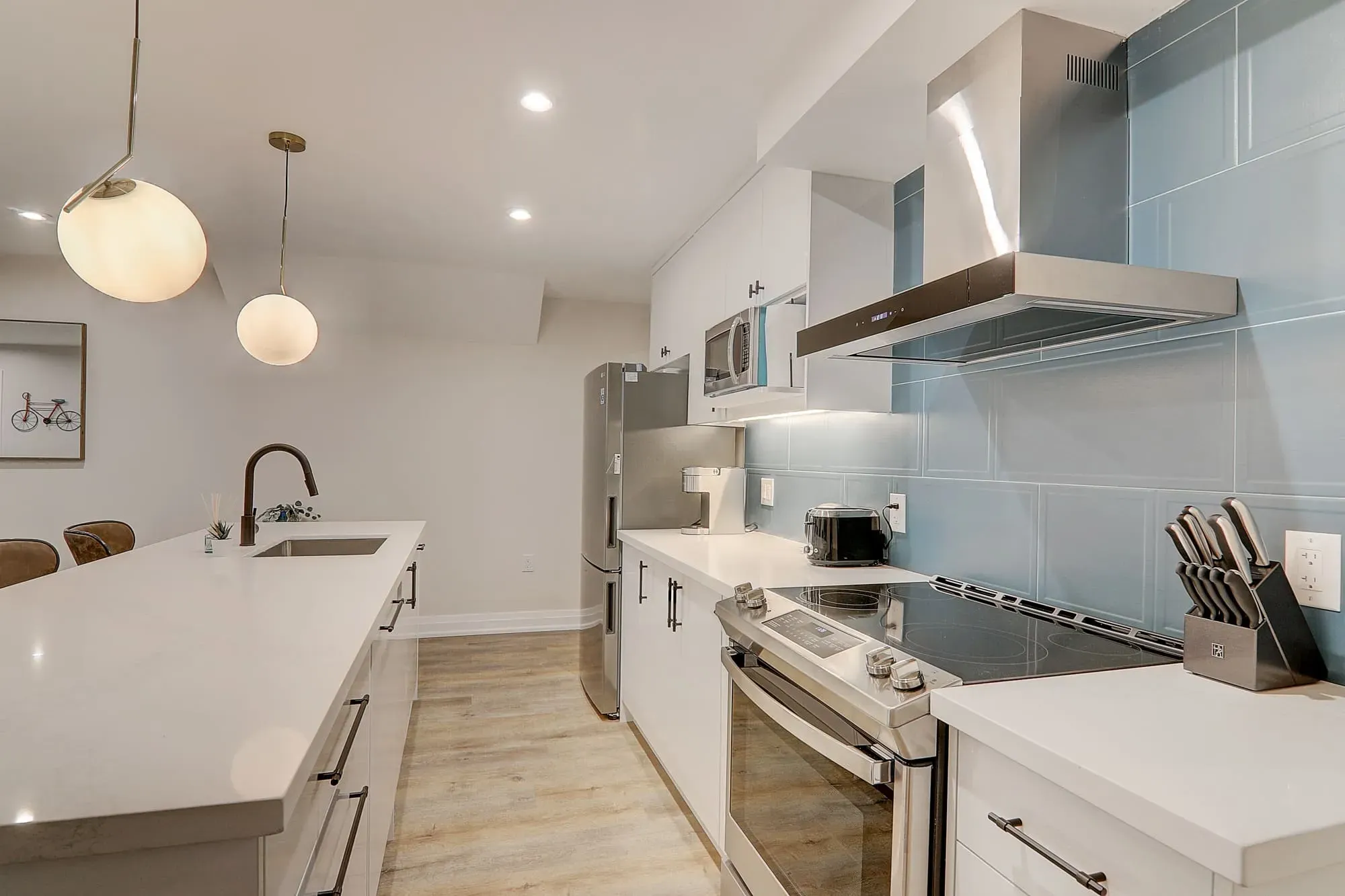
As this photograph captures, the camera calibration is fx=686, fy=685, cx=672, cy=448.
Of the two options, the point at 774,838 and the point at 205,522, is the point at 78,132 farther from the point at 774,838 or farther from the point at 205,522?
the point at 774,838

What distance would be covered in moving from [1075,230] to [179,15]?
227cm

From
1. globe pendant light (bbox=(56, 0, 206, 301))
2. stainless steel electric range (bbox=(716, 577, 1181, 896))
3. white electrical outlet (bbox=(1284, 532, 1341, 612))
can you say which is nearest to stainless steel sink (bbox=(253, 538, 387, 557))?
globe pendant light (bbox=(56, 0, 206, 301))

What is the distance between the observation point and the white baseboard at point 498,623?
4.63m

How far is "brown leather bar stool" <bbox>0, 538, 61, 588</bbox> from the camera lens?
2.28 metres

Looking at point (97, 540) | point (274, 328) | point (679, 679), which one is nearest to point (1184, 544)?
point (679, 679)

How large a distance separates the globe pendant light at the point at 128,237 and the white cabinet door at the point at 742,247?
5.79 ft

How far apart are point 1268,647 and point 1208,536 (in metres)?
0.18

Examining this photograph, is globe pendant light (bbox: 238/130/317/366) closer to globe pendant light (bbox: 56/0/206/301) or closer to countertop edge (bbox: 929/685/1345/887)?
globe pendant light (bbox: 56/0/206/301)

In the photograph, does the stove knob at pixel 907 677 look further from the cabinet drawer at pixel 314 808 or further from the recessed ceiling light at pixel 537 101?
the recessed ceiling light at pixel 537 101

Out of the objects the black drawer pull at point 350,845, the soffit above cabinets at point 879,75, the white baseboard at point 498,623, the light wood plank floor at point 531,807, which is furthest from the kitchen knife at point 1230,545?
the white baseboard at point 498,623

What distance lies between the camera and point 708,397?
9.78 ft

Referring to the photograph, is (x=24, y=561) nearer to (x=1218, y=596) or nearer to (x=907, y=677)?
(x=907, y=677)

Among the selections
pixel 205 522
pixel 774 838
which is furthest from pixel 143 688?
pixel 205 522

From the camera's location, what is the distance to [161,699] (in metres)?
0.90
